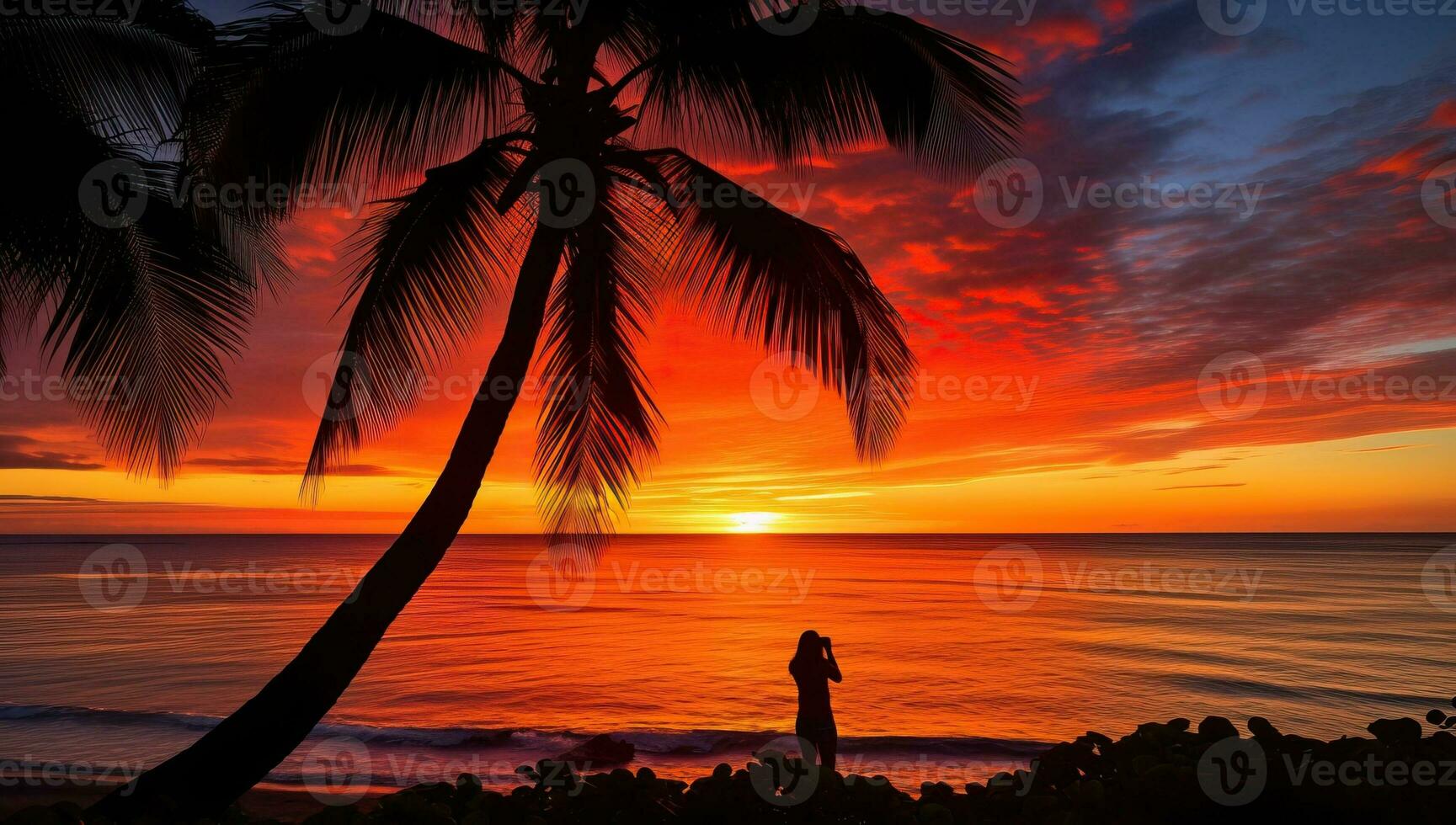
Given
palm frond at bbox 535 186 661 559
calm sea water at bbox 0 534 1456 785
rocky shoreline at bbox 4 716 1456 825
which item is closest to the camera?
rocky shoreline at bbox 4 716 1456 825

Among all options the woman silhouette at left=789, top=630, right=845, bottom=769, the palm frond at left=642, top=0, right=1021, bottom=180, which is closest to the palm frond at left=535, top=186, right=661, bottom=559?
the palm frond at left=642, top=0, right=1021, bottom=180

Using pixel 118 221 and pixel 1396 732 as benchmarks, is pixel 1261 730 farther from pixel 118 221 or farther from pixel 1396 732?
pixel 118 221

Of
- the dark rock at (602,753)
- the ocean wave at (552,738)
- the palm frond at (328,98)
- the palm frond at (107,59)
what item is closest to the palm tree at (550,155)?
the palm frond at (328,98)

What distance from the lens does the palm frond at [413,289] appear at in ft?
16.6

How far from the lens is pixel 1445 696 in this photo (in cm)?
1786

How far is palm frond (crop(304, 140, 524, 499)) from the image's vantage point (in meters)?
5.06

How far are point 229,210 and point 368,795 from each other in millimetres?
8825

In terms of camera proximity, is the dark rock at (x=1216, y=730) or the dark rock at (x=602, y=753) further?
the dark rock at (x=602, y=753)

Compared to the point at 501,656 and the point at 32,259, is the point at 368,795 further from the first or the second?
the point at 501,656

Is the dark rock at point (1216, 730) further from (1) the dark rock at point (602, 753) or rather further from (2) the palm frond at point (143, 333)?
(1) the dark rock at point (602, 753)

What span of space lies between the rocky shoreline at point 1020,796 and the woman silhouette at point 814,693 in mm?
4600

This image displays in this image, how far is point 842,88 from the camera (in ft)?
17.5

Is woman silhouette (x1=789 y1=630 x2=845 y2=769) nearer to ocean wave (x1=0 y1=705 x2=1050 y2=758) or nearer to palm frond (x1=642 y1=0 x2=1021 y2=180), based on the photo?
palm frond (x1=642 y1=0 x2=1021 y2=180)

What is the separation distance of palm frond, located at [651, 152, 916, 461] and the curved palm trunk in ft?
4.14
